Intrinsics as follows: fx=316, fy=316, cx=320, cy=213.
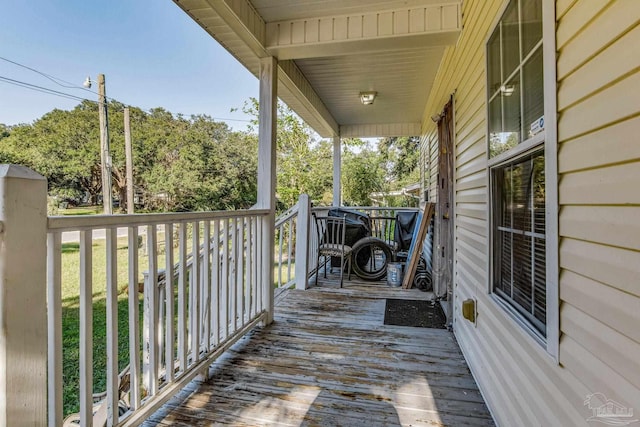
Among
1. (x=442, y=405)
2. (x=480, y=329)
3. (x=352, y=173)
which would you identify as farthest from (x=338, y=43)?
(x=352, y=173)

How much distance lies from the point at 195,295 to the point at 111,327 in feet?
2.07

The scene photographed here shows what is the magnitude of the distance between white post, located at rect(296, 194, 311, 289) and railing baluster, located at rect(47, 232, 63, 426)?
3.04 meters

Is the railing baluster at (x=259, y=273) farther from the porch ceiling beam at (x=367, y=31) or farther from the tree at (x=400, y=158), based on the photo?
the tree at (x=400, y=158)

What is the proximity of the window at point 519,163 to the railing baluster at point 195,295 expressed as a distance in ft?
5.87

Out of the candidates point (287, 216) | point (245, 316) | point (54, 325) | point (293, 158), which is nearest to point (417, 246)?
point (287, 216)

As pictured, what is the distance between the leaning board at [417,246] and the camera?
4.13m

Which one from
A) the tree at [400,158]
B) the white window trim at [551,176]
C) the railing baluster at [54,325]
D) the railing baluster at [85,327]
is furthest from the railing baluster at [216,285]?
the tree at [400,158]

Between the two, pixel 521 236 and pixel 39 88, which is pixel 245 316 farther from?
pixel 39 88

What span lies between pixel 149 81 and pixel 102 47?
2583mm

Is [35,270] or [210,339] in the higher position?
[35,270]

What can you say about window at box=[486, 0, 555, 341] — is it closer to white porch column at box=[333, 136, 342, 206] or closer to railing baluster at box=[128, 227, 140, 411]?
railing baluster at box=[128, 227, 140, 411]

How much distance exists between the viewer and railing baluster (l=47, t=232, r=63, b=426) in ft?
3.82

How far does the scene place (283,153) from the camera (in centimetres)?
1340

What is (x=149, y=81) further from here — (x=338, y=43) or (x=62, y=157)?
(x=338, y=43)
